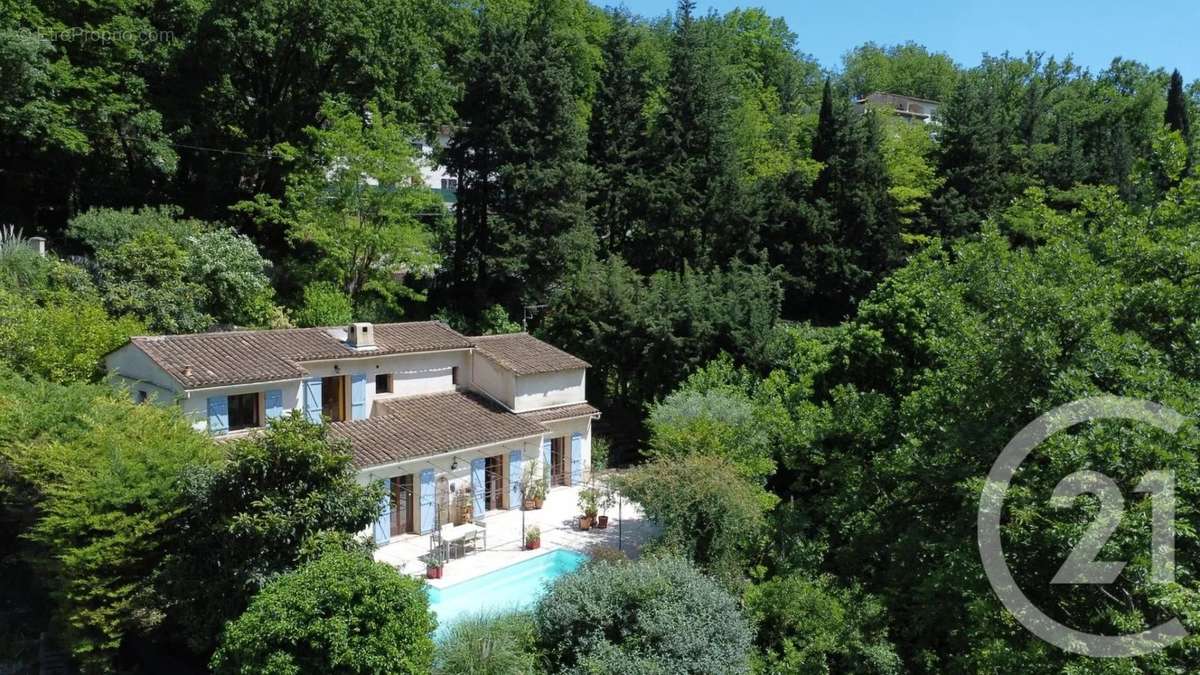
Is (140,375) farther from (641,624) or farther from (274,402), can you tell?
(641,624)

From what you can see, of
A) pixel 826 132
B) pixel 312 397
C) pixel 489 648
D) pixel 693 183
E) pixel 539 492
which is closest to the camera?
pixel 489 648

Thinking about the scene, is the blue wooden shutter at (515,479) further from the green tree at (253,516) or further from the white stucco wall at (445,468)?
the green tree at (253,516)

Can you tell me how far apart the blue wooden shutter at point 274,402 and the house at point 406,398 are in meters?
0.03

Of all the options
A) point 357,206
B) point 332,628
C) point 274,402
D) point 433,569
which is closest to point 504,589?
point 433,569

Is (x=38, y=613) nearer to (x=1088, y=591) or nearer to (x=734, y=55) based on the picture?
(x=1088, y=591)

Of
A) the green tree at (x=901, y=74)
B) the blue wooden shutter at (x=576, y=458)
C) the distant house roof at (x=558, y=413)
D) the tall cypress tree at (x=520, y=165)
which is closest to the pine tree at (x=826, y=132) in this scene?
the tall cypress tree at (x=520, y=165)

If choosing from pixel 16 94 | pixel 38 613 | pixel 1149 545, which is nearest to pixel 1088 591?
pixel 1149 545

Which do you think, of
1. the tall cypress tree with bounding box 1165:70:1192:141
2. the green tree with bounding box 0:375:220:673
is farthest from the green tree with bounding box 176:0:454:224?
the tall cypress tree with bounding box 1165:70:1192:141

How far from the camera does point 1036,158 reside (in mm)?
43375

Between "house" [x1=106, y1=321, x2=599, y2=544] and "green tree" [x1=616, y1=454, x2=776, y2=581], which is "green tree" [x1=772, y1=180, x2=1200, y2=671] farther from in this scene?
"house" [x1=106, y1=321, x2=599, y2=544]

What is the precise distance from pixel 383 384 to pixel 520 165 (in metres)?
12.3

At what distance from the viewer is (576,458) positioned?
1076 inches

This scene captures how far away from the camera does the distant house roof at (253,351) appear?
67.9 feet

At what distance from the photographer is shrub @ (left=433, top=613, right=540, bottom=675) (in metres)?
13.4
